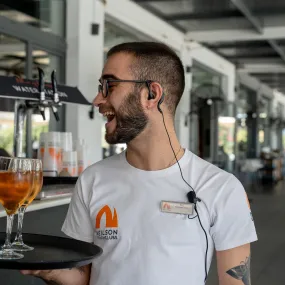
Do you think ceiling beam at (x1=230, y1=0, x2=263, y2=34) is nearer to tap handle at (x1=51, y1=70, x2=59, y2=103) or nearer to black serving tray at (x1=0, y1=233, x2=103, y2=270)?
tap handle at (x1=51, y1=70, x2=59, y2=103)

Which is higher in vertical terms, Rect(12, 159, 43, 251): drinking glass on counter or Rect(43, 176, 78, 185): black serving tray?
Rect(12, 159, 43, 251): drinking glass on counter

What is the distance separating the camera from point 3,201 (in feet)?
3.77

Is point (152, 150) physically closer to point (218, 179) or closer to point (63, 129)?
point (218, 179)

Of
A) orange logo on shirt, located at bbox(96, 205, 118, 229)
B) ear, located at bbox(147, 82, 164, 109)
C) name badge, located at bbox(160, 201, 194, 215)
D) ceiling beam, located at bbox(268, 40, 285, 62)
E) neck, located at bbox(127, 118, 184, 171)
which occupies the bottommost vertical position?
orange logo on shirt, located at bbox(96, 205, 118, 229)

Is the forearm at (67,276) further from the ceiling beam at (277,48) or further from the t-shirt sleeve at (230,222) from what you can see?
the ceiling beam at (277,48)

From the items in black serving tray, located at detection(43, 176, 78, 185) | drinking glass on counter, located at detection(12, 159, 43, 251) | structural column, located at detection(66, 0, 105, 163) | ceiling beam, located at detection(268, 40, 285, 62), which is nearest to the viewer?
drinking glass on counter, located at detection(12, 159, 43, 251)

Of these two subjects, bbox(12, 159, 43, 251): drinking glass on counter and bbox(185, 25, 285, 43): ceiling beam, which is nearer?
bbox(12, 159, 43, 251): drinking glass on counter

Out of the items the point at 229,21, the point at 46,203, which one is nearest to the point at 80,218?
the point at 46,203

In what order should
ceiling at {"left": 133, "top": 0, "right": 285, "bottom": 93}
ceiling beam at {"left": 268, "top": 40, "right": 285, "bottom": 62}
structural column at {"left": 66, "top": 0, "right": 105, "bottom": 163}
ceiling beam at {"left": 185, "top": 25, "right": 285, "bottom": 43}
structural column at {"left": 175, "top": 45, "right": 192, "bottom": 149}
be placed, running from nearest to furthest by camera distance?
structural column at {"left": 66, "top": 0, "right": 105, "bottom": 163} → ceiling at {"left": 133, "top": 0, "right": 285, "bottom": 93} → ceiling beam at {"left": 185, "top": 25, "right": 285, "bottom": 43} → structural column at {"left": 175, "top": 45, "right": 192, "bottom": 149} → ceiling beam at {"left": 268, "top": 40, "right": 285, "bottom": 62}

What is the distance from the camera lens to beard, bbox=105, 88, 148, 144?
1.26 m

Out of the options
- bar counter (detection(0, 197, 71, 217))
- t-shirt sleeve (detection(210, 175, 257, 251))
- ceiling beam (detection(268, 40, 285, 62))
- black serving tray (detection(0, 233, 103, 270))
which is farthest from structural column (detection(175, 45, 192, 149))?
black serving tray (detection(0, 233, 103, 270))

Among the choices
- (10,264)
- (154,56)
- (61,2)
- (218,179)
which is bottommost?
(10,264)

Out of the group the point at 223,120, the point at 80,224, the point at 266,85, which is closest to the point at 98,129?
the point at 80,224

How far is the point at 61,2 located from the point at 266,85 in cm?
1339
